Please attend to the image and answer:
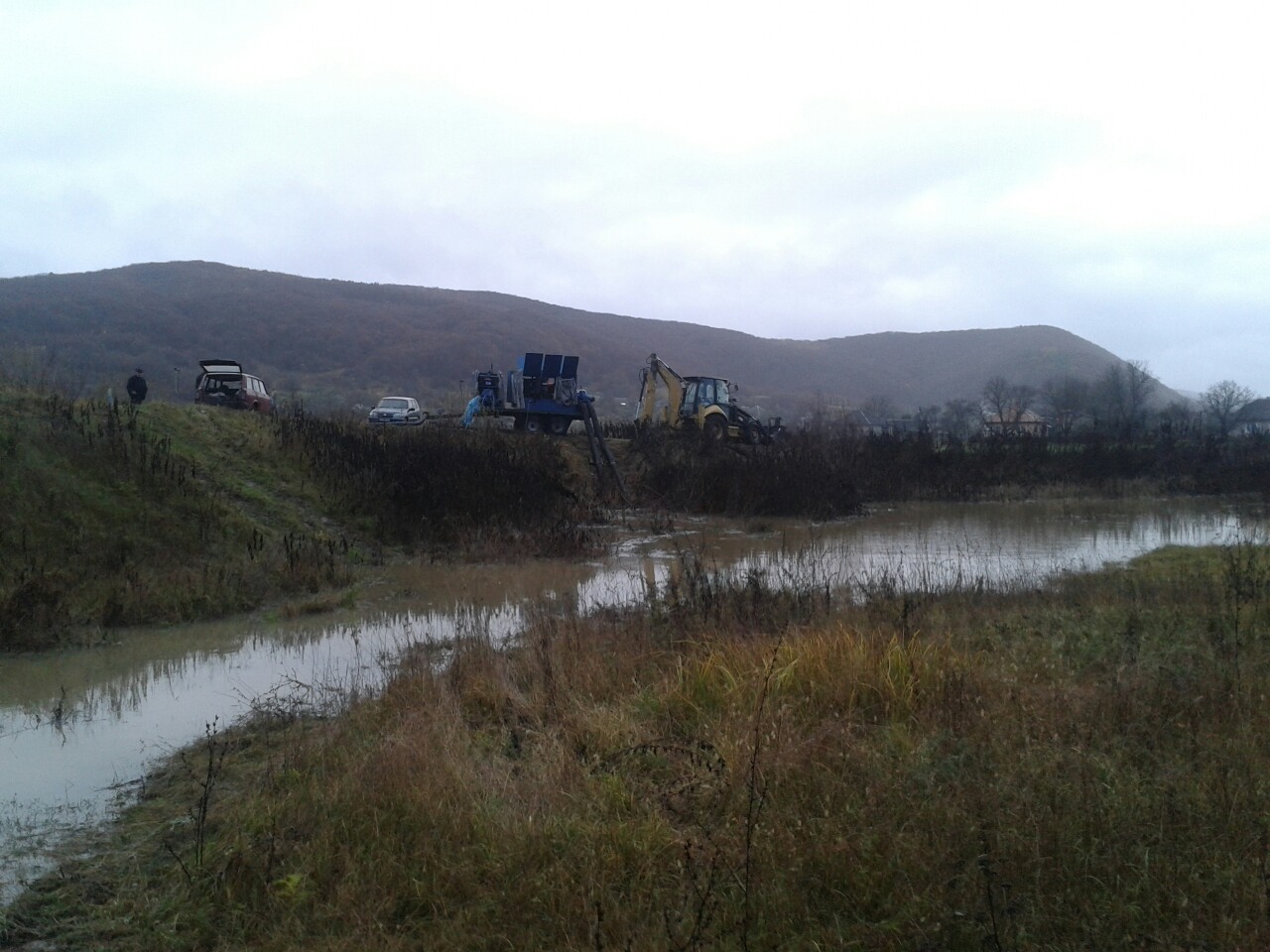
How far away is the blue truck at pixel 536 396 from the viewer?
32.9m

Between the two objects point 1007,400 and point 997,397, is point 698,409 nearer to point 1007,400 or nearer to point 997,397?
point 997,397

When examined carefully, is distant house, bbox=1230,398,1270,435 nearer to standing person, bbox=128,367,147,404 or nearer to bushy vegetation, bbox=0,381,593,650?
bushy vegetation, bbox=0,381,593,650

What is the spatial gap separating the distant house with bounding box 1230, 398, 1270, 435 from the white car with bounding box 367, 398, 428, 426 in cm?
4831

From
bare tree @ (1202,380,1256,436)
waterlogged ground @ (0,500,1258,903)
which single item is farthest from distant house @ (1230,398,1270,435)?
waterlogged ground @ (0,500,1258,903)

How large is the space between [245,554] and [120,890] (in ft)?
41.5

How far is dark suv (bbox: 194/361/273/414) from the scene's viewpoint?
95.1 feet

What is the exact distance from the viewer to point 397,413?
116ft

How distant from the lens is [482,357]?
95000 mm

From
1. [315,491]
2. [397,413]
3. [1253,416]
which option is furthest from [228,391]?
[1253,416]

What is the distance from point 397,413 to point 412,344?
62.6 m

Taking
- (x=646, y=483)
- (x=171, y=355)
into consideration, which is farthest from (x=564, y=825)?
(x=171, y=355)

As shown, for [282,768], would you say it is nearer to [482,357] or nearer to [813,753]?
[813,753]

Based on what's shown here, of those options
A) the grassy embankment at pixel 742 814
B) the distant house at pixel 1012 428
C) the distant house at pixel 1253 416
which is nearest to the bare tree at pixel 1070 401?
the distant house at pixel 1012 428

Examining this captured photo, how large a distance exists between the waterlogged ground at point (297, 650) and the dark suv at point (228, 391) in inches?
516
